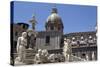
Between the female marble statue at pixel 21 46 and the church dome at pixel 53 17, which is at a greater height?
the church dome at pixel 53 17

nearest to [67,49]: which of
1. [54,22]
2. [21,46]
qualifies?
[54,22]

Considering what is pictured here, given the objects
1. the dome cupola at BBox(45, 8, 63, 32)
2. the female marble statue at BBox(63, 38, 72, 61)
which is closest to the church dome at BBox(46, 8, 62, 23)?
the dome cupola at BBox(45, 8, 63, 32)

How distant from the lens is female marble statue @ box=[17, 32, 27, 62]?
2791 millimetres

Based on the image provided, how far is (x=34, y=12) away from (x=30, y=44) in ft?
1.44

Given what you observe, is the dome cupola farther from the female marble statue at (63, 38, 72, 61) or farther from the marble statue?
the marble statue

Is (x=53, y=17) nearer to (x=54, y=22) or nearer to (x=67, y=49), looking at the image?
(x=54, y=22)

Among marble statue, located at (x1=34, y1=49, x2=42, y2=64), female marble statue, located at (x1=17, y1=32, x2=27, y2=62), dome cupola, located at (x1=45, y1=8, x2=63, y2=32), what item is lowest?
marble statue, located at (x1=34, y1=49, x2=42, y2=64)

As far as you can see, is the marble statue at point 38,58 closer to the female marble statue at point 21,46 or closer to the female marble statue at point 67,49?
the female marble statue at point 21,46

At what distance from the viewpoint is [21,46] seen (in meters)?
2.82

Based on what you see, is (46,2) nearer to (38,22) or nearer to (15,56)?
(38,22)

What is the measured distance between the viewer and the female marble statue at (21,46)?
2.79 m

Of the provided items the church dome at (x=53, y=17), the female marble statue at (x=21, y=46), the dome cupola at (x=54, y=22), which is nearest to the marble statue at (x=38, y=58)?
the female marble statue at (x=21, y=46)

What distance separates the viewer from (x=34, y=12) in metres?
2.88
